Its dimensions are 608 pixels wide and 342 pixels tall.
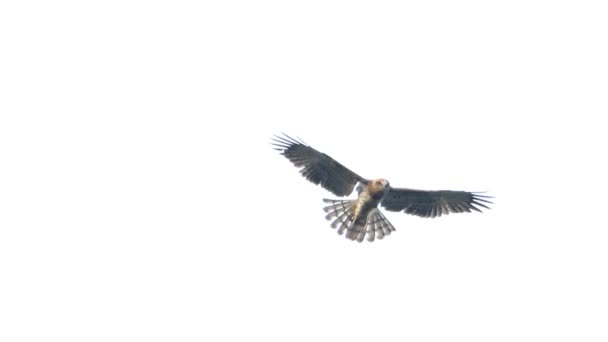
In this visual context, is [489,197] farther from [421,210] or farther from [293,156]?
[293,156]

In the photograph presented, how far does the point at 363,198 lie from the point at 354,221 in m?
0.49

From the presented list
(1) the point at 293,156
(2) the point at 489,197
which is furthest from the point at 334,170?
(2) the point at 489,197

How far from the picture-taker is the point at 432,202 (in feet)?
92.1

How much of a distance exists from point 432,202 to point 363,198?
1.38m

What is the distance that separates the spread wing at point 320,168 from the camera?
27.1 metres

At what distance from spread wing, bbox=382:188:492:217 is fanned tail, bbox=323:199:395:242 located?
369mm

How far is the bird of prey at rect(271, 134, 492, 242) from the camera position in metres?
27.2

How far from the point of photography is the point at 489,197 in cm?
2814

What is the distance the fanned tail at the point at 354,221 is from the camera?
27688 mm

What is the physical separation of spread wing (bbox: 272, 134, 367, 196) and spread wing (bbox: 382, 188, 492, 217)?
799mm

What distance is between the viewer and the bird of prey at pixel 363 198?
89.1ft

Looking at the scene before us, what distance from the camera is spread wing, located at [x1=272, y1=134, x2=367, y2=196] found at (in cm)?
2709

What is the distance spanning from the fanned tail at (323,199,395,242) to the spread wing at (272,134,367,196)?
34 cm

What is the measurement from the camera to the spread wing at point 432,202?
27844mm
